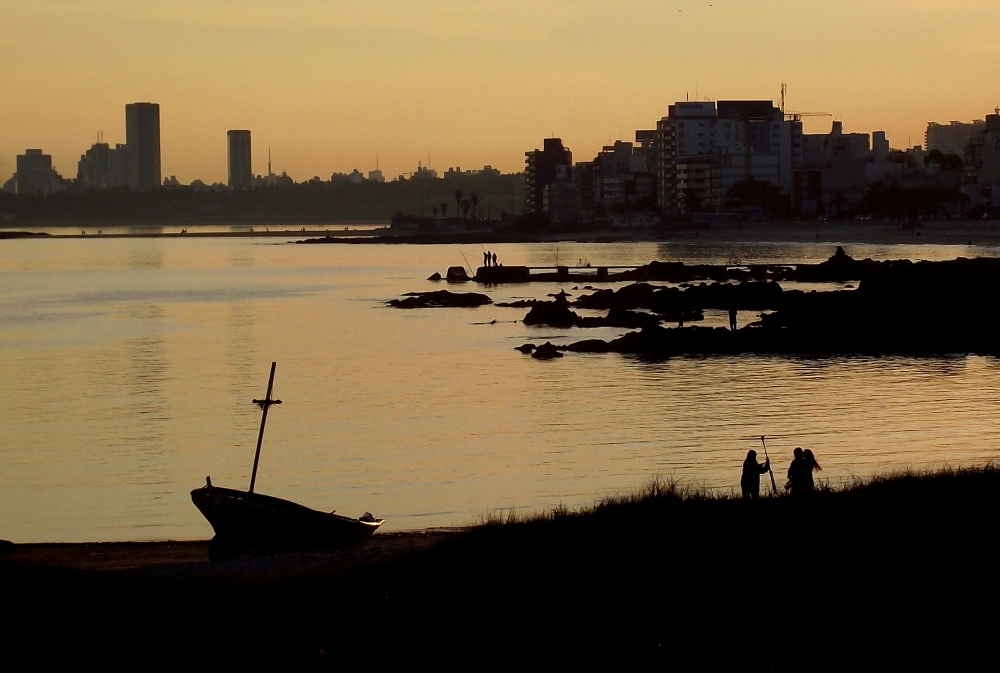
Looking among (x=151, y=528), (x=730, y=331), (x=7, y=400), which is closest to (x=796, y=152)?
(x=730, y=331)

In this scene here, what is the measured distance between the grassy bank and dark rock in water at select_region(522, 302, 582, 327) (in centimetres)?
3594

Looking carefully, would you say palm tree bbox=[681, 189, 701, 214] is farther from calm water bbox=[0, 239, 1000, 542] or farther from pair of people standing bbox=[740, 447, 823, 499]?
pair of people standing bbox=[740, 447, 823, 499]

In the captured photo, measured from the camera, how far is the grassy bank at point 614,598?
9.83m

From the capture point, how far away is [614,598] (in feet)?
36.1

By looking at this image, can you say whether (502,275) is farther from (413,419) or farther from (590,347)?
(413,419)

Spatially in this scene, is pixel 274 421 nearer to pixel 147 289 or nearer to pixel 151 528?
pixel 151 528

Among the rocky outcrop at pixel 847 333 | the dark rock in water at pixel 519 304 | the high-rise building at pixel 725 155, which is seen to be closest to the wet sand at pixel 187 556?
the rocky outcrop at pixel 847 333

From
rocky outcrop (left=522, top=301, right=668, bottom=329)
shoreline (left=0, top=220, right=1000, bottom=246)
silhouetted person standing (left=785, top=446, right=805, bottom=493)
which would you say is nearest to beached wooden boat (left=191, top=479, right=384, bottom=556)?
silhouetted person standing (left=785, top=446, right=805, bottom=493)

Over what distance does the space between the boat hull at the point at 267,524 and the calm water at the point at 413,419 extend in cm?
→ 285

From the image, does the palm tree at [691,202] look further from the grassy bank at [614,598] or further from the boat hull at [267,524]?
→ the grassy bank at [614,598]

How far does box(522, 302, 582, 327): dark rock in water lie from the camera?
4966 centimetres

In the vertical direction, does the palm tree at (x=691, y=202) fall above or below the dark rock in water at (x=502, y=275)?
above

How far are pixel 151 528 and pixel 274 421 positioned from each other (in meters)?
10.7

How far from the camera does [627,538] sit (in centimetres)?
1232
